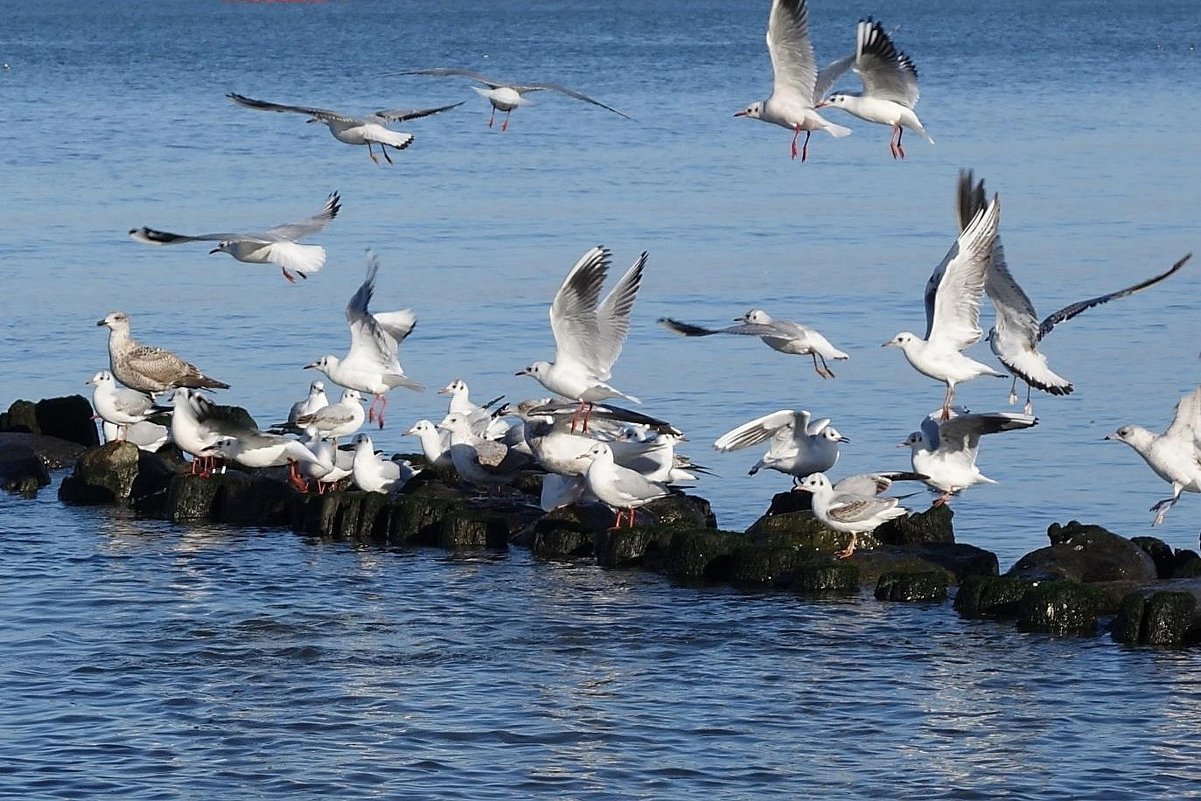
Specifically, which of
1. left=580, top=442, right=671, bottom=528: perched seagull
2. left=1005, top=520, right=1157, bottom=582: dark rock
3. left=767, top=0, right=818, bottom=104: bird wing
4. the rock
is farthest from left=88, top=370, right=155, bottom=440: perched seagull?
the rock

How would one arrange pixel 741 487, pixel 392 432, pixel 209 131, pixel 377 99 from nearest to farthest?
pixel 741 487 → pixel 392 432 → pixel 209 131 → pixel 377 99

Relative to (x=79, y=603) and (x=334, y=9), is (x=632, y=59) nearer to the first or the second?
(x=79, y=603)

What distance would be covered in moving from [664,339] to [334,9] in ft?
520

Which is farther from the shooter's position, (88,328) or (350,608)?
(88,328)

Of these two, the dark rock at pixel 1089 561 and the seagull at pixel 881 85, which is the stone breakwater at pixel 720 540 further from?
the seagull at pixel 881 85

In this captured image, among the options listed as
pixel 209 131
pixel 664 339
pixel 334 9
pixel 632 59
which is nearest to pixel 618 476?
pixel 664 339

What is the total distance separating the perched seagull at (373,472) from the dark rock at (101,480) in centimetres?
217

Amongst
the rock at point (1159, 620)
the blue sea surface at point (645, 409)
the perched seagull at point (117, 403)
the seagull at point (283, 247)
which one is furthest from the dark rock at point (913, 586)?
the perched seagull at point (117, 403)

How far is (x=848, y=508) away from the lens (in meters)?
15.5

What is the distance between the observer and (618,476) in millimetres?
16375

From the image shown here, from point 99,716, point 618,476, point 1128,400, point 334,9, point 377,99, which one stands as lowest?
point 99,716

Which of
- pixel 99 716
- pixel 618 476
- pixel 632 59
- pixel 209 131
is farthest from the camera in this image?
pixel 632 59

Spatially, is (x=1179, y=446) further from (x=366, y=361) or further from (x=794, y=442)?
(x=366, y=361)

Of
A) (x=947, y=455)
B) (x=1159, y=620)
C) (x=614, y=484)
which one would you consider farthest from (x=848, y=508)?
(x=1159, y=620)
